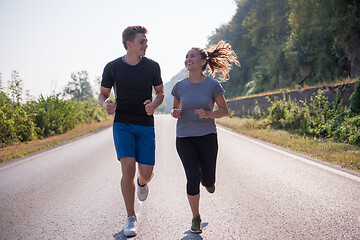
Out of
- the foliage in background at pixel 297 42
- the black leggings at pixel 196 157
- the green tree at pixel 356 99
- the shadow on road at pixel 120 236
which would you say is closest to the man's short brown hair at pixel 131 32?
the black leggings at pixel 196 157

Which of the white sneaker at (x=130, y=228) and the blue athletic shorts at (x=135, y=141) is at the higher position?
the blue athletic shorts at (x=135, y=141)

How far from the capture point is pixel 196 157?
360 cm

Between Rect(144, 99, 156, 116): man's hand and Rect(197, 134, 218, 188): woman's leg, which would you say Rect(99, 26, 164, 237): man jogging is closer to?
Rect(144, 99, 156, 116): man's hand

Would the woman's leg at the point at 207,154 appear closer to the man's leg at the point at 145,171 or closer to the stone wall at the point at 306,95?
the man's leg at the point at 145,171

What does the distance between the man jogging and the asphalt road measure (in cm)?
65

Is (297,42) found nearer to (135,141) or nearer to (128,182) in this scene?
(135,141)

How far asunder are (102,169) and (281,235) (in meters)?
4.92

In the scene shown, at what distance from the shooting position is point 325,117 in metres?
12.4

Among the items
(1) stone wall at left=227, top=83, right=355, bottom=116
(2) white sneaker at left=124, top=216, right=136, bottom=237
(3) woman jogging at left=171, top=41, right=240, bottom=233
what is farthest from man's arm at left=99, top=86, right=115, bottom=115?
(1) stone wall at left=227, top=83, right=355, bottom=116

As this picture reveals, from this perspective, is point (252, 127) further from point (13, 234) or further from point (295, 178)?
point (13, 234)

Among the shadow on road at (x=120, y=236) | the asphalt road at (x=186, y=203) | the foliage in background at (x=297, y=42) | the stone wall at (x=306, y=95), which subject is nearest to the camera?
the shadow on road at (x=120, y=236)

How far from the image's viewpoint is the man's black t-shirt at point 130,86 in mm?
3633

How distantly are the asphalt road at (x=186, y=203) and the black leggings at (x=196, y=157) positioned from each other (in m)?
0.53

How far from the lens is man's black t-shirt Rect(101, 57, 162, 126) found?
3.63 metres
